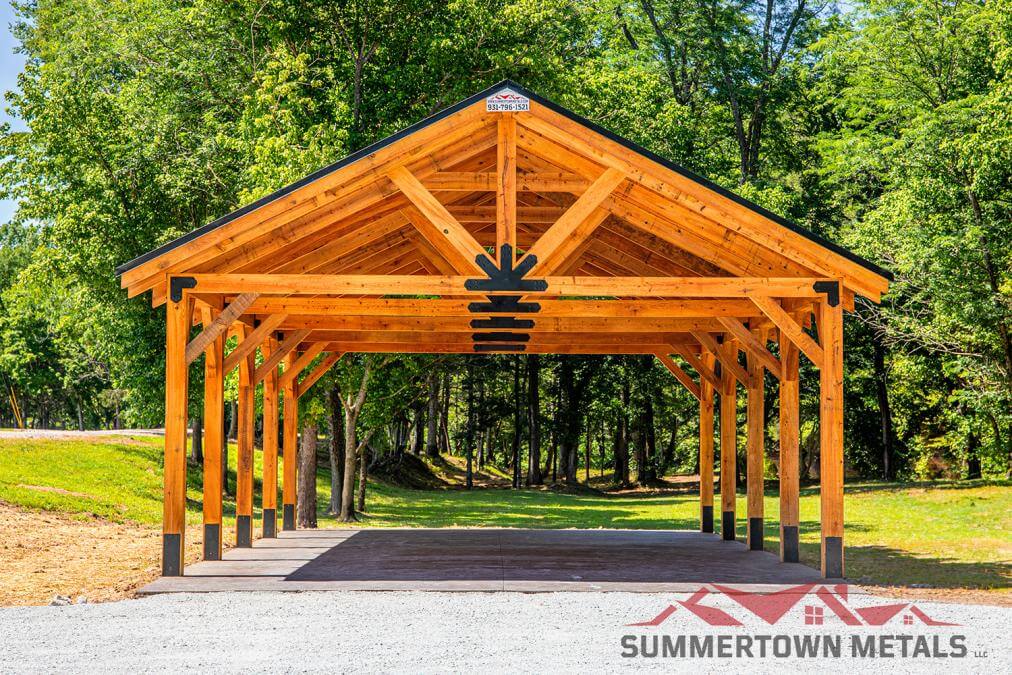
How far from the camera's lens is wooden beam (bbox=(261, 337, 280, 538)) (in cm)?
1536

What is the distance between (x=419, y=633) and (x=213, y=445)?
5001 mm

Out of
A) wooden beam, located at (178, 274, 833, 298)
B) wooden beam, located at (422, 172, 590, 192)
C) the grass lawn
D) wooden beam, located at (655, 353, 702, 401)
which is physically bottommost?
the grass lawn

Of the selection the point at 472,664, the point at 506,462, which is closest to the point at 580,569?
the point at 472,664

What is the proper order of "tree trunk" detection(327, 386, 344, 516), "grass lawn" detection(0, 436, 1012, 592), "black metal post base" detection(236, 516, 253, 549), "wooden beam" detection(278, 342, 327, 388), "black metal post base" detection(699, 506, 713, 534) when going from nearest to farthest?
"black metal post base" detection(236, 516, 253, 549) → "grass lawn" detection(0, 436, 1012, 592) → "wooden beam" detection(278, 342, 327, 388) → "black metal post base" detection(699, 506, 713, 534) → "tree trunk" detection(327, 386, 344, 516)

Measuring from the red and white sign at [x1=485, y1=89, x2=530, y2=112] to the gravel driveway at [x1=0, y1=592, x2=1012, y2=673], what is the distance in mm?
4736

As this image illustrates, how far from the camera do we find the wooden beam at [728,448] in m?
15.0

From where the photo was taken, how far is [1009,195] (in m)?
23.4

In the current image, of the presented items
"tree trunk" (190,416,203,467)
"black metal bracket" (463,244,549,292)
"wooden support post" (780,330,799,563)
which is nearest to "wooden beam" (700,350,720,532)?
"wooden support post" (780,330,799,563)

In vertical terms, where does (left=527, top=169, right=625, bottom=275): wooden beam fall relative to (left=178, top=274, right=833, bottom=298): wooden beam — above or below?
above

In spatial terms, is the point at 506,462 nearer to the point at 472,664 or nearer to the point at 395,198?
the point at 395,198

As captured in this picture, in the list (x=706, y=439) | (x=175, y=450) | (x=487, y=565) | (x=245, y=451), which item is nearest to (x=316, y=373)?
(x=245, y=451)

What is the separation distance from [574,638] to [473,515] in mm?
19036

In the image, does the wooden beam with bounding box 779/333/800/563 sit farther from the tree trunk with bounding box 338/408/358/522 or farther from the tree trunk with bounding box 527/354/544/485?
the tree trunk with bounding box 527/354/544/485

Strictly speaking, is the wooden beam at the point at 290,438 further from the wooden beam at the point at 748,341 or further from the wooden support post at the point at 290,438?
the wooden beam at the point at 748,341
